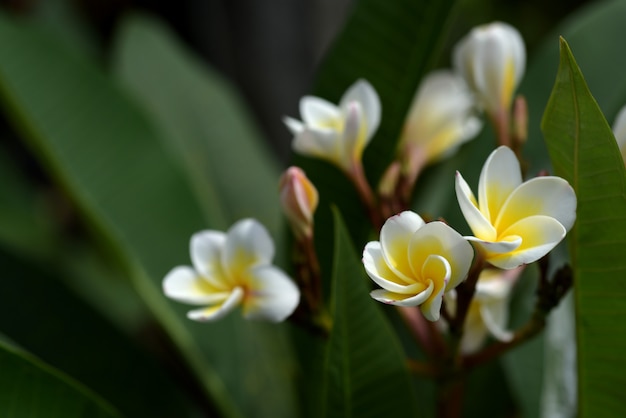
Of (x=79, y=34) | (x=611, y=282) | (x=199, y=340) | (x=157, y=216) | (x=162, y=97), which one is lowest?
(x=611, y=282)

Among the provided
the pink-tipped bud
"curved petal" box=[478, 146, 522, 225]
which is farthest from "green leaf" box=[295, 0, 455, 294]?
"curved petal" box=[478, 146, 522, 225]

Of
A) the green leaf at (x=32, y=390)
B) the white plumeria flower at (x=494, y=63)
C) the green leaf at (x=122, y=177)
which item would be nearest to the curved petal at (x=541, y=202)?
the white plumeria flower at (x=494, y=63)

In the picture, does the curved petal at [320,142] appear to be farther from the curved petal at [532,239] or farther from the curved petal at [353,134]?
the curved petal at [532,239]

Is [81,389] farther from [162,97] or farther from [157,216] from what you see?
[162,97]

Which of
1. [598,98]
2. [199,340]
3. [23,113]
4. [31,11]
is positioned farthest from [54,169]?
[31,11]

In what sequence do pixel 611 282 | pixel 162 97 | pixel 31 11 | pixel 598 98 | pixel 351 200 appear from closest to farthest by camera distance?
pixel 611 282
pixel 351 200
pixel 598 98
pixel 162 97
pixel 31 11

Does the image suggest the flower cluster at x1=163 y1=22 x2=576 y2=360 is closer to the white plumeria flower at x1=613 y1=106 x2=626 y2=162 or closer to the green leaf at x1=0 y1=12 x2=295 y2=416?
the white plumeria flower at x1=613 y1=106 x2=626 y2=162

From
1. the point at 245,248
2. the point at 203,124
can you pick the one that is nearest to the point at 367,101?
the point at 245,248
